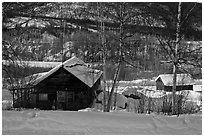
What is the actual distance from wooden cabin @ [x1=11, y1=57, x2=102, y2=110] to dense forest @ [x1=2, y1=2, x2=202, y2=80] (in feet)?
4.81

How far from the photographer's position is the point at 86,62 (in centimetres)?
1162

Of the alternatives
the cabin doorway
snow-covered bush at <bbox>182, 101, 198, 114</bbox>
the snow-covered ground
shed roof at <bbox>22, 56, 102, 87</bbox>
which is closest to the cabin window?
the cabin doorway

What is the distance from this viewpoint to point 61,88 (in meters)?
12.7

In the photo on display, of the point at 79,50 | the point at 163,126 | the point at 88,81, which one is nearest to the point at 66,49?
the point at 79,50

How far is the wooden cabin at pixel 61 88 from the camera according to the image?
12.2 m

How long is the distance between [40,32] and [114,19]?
124 inches

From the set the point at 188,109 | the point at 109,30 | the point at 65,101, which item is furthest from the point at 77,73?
the point at 188,109

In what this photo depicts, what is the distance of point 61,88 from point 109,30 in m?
4.84

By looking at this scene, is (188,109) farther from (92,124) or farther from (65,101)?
(92,124)

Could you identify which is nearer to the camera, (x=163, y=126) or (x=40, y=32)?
(x=163, y=126)

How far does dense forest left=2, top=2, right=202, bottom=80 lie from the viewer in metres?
7.16

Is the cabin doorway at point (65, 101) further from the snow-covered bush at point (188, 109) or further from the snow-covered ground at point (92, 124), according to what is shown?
the snow-covered ground at point (92, 124)

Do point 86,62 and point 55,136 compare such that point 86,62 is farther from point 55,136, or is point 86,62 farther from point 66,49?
point 55,136

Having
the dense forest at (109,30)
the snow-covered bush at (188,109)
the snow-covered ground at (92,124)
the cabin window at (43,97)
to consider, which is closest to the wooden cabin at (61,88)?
the cabin window at (43,97)
